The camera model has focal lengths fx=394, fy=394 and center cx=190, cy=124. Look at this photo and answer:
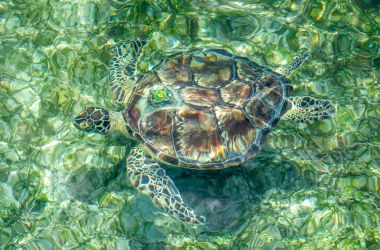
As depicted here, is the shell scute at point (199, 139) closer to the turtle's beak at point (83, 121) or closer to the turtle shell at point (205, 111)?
the turtle shell at point (205, 111)

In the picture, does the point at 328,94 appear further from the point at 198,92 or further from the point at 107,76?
the point at 107,76

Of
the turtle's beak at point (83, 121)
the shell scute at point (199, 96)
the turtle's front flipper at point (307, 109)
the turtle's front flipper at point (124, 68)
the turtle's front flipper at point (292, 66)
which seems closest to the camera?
the shell scute at point (199, 96)

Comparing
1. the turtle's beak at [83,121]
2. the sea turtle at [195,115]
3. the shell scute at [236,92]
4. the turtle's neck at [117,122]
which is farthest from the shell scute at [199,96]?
the turtle's beak at [83,121]

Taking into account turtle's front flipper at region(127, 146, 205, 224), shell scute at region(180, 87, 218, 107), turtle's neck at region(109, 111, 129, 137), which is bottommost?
turtle's front flipper at region(127, 146, 205, 224)

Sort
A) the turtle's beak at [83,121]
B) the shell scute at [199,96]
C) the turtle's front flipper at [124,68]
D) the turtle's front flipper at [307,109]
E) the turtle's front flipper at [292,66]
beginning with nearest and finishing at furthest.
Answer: the shell scute at [199,96]
the turtle's beak at [83,121]
the turtle's front flipper at [307,109]
the turtle's front flipper at [124,68]
the turtle's front flipper at [292,66]

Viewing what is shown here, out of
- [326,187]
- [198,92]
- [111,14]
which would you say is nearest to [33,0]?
[111,14]

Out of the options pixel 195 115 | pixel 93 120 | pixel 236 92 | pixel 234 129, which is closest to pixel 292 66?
pixel 236 92

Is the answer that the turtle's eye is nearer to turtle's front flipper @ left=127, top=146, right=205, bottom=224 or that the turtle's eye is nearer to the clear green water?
turtle's front flipper @ left=127, top=146, right=205, bottom=224

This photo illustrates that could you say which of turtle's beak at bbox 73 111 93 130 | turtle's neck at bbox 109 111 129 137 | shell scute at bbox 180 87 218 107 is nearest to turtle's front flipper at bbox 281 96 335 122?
shell scute at bbox 180 87 218 107
